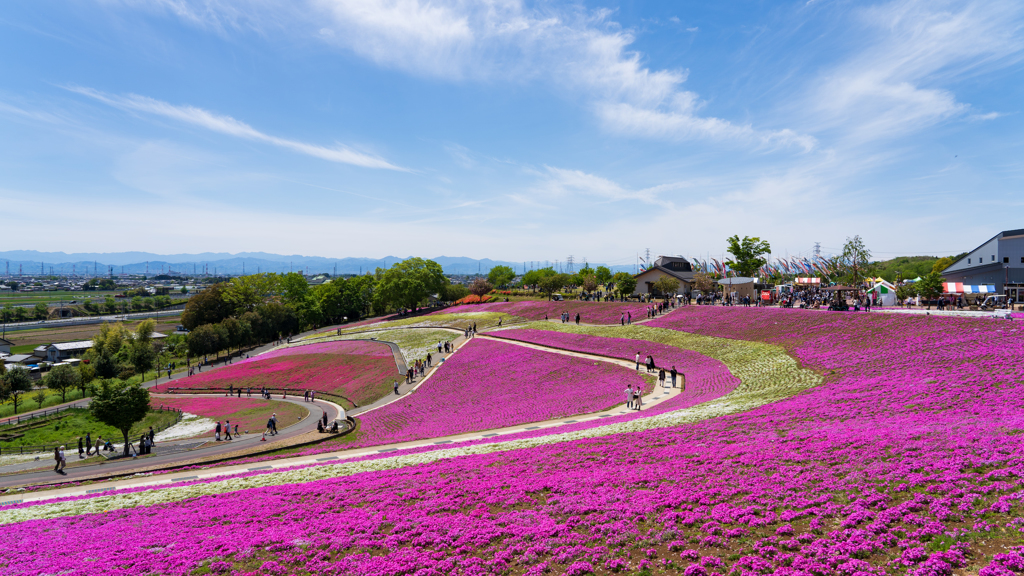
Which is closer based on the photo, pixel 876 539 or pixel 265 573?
pixel 876 539

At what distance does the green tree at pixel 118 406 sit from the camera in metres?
33.8

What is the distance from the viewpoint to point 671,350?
42625 mm

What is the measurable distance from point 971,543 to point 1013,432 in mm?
8678

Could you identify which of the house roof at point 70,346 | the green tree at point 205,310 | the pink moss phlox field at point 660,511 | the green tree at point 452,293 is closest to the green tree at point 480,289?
the green tree at point 452,293

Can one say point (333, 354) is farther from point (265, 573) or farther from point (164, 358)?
point (265, 573)

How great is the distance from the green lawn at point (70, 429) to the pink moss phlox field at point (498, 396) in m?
23.6

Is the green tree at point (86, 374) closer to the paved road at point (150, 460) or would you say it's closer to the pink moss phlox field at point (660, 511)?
the paved road at point (150, 460)

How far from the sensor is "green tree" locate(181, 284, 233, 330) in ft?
287

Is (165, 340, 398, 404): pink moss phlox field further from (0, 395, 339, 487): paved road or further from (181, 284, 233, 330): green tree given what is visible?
(181, 284, 233, 330): green tree

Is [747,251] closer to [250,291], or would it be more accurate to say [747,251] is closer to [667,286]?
[667,286]

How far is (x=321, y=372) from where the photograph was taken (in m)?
57.4

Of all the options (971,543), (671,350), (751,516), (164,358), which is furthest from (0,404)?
(971,543)

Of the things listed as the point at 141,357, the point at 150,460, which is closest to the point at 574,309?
the point at 150,460

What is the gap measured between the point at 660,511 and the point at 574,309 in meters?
61.1
